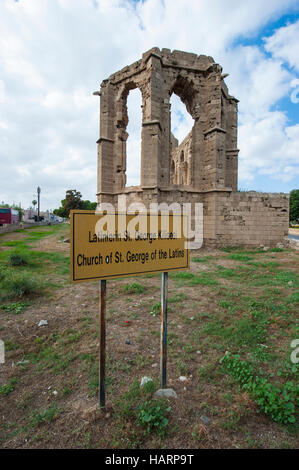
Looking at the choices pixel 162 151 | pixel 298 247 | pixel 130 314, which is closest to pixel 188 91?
pixel 162 151

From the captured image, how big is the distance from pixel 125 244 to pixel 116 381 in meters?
1.58

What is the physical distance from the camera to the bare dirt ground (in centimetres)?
166

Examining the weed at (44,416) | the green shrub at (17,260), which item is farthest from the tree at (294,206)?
the weed at (44,416)

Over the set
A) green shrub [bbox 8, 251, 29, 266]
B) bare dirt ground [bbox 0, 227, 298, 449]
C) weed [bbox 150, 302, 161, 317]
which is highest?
green shrub [bbox 8, 251, 29, 266]

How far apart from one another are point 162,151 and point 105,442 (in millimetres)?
12124

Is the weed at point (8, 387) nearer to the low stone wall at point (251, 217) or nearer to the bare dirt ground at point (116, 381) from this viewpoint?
the bare dirt ground at point (116, 381)

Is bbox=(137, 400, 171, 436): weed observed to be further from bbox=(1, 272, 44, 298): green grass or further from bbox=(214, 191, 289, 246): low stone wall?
bbox=(214, 191, 289, 246): low stone wall

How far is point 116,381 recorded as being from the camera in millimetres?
2271

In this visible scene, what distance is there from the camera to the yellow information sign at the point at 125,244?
1704 millimetres

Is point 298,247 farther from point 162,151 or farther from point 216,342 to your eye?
point 216,342

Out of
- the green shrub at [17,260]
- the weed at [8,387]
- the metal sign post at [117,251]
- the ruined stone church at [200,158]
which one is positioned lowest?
the weed at [8,387]

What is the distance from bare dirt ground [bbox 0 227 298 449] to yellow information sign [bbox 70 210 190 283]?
50.2 inches

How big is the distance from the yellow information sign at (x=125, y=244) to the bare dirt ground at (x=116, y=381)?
127 centimetres

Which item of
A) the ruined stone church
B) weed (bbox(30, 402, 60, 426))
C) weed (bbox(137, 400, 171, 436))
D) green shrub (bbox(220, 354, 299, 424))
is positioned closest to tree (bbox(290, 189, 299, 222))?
the ruined stone church
